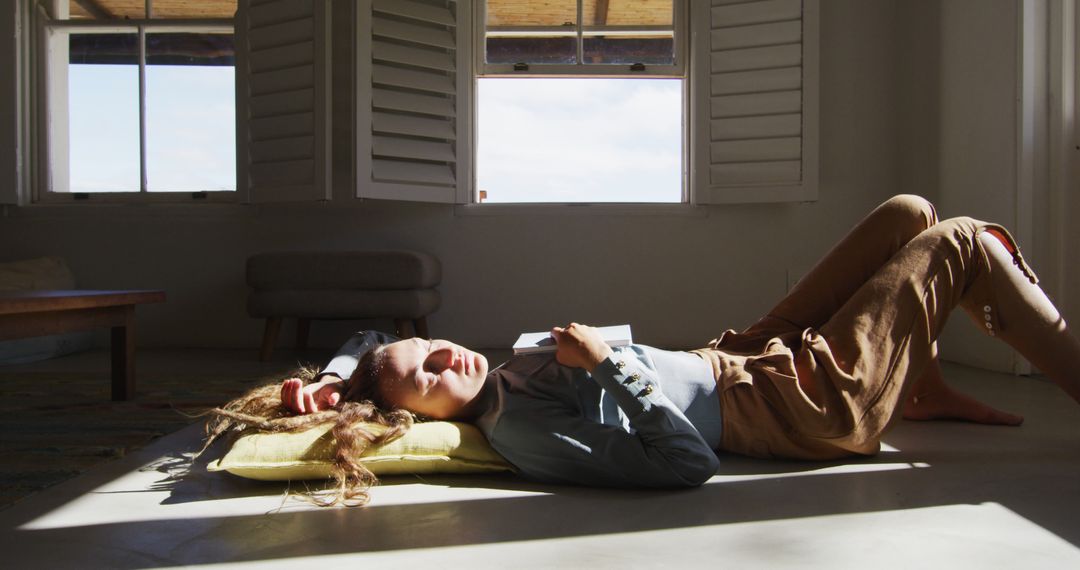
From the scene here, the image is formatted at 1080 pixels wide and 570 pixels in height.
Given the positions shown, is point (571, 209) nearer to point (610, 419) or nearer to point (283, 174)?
point (283, 174)

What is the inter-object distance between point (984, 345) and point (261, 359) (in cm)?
338

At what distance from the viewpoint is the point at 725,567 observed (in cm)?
113

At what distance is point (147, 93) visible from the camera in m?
4.62

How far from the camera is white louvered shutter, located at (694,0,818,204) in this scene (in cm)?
414

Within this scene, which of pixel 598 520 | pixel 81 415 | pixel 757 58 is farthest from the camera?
pixel 757 58

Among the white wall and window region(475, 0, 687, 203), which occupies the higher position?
window region(475, 0, 687, 203)

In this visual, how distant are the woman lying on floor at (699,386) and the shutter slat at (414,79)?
108 inches

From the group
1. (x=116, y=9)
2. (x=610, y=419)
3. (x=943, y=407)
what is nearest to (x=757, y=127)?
(x=943, y=407)

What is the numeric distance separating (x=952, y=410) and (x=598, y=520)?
4.40 feet

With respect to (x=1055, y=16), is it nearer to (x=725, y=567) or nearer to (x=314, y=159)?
(x=725, y=567)

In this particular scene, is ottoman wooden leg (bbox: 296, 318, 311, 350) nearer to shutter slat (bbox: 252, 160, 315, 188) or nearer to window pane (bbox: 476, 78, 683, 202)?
shutter slat (bbox: 252, 160, 315, 188)

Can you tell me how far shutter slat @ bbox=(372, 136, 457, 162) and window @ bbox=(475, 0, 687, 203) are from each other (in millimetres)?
238

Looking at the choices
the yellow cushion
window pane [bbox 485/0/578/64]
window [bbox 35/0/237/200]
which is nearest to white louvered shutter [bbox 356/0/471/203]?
window pane [bbox 485/0/578/64]

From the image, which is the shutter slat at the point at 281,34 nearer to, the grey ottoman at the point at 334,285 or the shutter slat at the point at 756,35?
the grey ottoman at the point at 334,285
